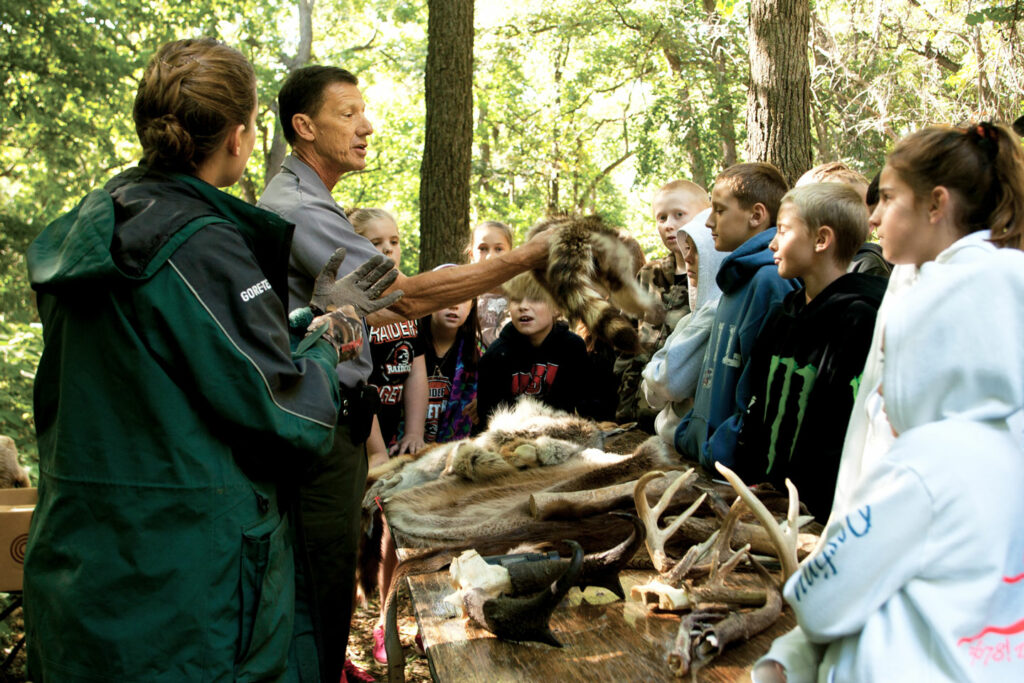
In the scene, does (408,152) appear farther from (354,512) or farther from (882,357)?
(882,357)

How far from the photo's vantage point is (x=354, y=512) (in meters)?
3.23

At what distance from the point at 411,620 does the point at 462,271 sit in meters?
3.07

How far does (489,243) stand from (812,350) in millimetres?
3205

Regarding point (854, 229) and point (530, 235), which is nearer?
point (854, 229)

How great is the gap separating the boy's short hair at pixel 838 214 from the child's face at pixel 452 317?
250cm

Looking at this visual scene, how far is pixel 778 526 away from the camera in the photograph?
2.10m

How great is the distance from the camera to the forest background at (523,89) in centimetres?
780

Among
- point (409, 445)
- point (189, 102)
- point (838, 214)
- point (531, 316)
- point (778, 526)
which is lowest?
point (409, 445)

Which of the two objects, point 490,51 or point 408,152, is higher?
point 490,51

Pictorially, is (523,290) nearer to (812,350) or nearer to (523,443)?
(523,443)

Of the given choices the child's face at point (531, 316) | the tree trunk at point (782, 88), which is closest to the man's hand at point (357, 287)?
the child's face at point (531, 316)

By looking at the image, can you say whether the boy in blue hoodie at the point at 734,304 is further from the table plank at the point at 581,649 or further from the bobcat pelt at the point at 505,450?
the table plank at the point at 581,649

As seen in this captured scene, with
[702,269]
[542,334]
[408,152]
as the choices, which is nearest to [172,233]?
[702,269]

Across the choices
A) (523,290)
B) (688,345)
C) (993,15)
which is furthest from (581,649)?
(993,15)
